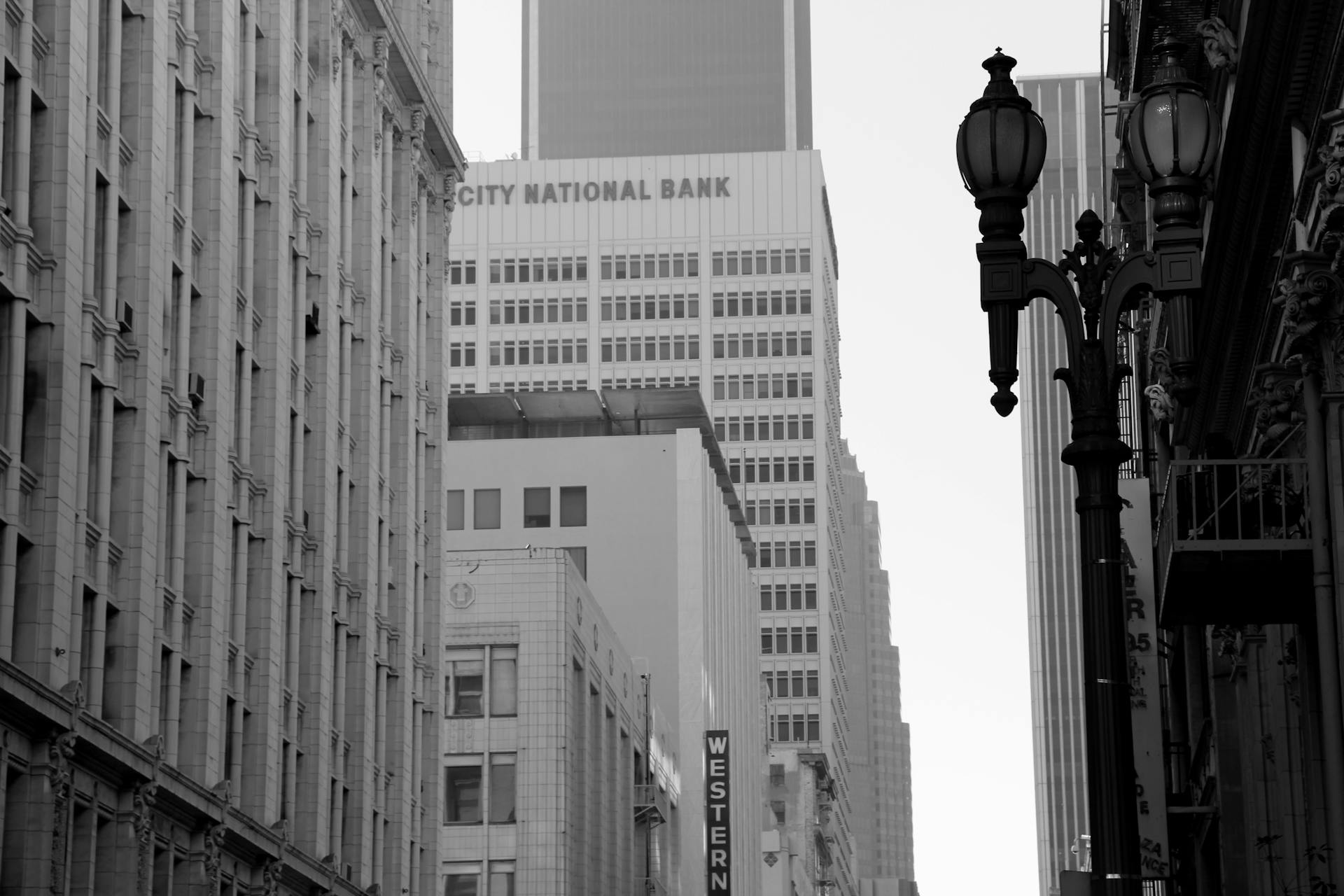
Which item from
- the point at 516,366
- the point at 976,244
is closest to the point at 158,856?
the point at 976,244

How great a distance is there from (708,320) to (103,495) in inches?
5704

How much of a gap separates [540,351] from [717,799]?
81770 mm

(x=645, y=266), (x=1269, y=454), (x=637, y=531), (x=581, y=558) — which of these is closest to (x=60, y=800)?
(x=1269, y=454)

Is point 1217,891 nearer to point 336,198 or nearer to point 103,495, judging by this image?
point 103,495

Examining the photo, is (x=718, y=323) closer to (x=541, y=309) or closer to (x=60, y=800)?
(x=541, y=309)

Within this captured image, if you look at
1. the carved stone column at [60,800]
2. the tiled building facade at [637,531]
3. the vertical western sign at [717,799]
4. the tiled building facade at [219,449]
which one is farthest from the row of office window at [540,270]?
the carved stone column at [60,800]

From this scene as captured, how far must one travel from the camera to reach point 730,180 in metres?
190

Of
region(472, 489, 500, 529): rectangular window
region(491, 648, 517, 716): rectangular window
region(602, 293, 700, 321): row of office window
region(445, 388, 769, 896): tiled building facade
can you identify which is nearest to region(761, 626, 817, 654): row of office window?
region(602, 293, 700, 321): row of office window

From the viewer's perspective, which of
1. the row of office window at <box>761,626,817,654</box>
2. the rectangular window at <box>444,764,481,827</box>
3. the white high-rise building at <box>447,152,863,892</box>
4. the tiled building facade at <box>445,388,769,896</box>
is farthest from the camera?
the white high-rise building at <box>447,152,863,892</box>

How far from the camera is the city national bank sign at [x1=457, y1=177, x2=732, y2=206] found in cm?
18975

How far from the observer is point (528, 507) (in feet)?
367

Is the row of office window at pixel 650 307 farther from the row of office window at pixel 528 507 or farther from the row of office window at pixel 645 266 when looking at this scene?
the row of office window at pixel 528 507

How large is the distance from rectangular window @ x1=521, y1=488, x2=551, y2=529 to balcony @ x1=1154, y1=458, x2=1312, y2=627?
85.6 meters

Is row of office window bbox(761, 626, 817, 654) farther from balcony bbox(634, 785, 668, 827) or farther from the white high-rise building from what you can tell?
balcony bbox(634, 785, 668, 827)
